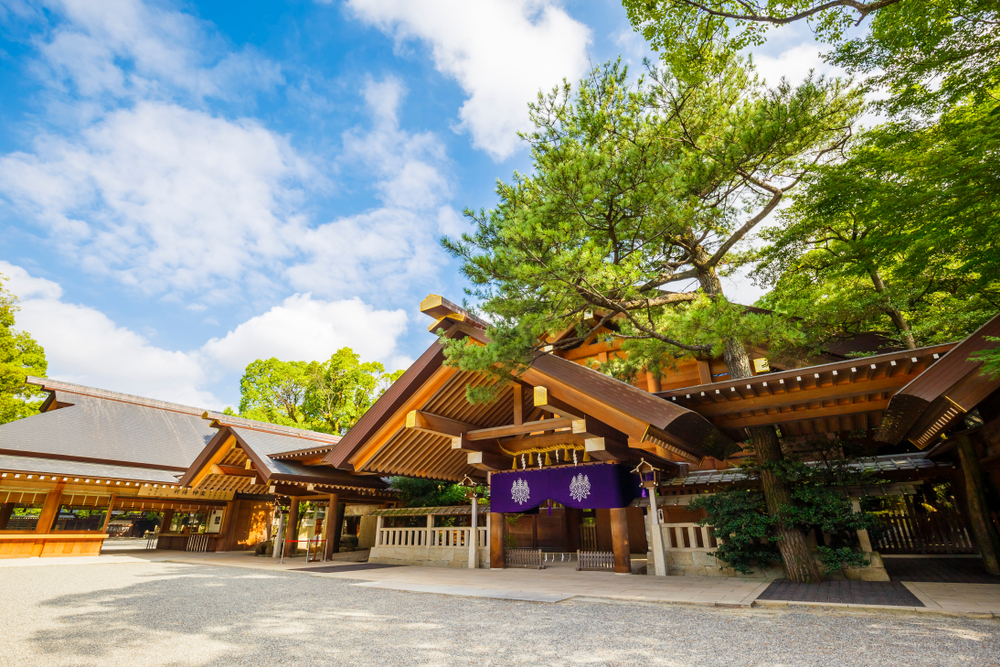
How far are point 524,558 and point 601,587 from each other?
3623mm

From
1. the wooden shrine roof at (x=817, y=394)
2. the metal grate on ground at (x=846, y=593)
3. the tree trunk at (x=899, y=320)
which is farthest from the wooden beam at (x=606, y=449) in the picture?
the tree trunk at (x=899, y=320)

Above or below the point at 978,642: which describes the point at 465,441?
above

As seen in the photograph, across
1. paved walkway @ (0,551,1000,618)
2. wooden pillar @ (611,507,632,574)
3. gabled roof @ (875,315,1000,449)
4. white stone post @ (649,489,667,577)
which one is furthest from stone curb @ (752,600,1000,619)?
wooden pillar @ (611,507,632,574)

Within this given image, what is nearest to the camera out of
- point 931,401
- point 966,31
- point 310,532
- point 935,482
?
point 931,401

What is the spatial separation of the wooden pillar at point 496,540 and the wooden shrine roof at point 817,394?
5.34m

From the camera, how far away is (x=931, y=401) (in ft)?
15.4

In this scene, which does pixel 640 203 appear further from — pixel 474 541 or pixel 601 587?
pixel 474 541

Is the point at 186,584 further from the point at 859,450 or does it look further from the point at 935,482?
the point at 935,482

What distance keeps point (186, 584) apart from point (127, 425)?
11844mm

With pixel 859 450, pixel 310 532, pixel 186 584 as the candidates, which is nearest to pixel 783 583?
pixel 859 450

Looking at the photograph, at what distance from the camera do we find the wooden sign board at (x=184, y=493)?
14756mm

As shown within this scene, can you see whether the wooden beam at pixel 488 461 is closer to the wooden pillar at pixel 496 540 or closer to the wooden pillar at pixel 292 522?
the wooden pillar at pixel 496 540

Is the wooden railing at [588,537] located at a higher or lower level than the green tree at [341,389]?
lower

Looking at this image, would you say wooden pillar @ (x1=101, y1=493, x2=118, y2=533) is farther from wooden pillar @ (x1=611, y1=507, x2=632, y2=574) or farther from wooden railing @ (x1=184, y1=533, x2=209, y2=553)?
wooden pillar @ (x1=611, y1=507, x2=632, y2=574)
